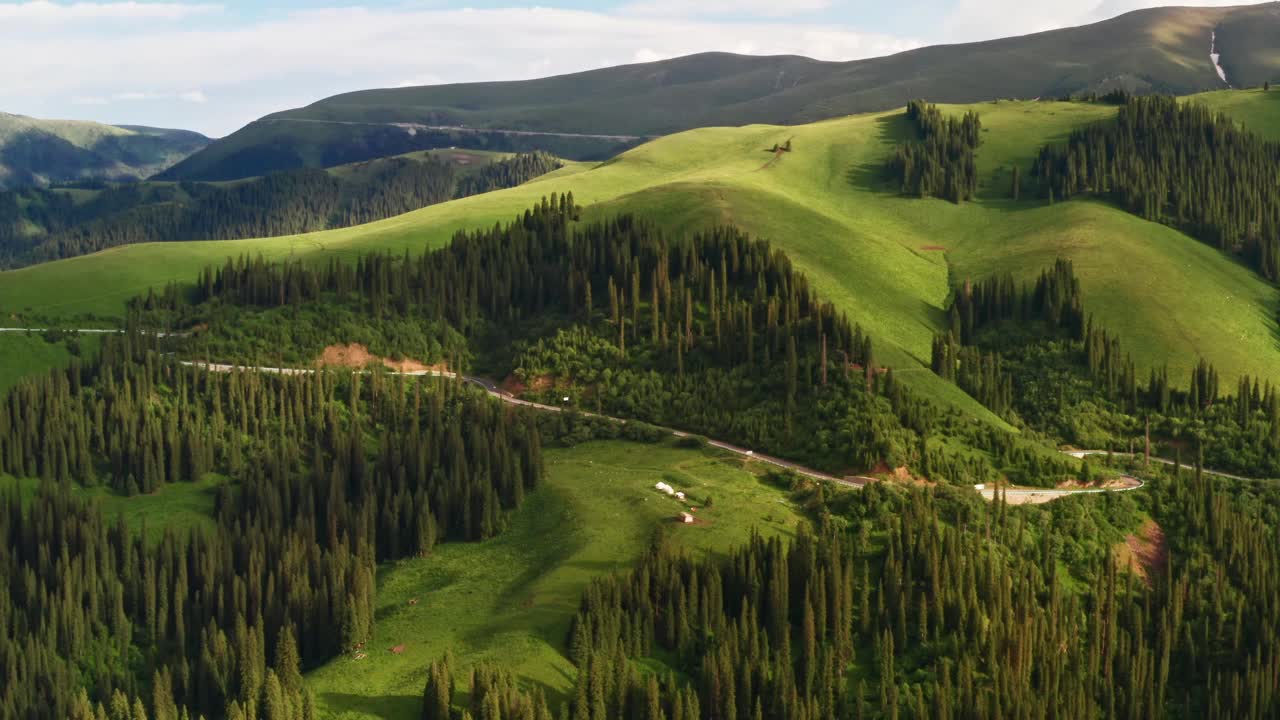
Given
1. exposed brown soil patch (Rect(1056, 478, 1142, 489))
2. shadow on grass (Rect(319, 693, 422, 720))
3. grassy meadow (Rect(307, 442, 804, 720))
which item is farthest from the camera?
exposed brown soil patch (Rect(1056, 478, 1142, 489))

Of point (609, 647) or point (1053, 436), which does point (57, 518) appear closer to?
point (609, 647)

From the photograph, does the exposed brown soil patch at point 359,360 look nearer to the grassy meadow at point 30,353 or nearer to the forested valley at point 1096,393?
the grassy meadow at point 30,353

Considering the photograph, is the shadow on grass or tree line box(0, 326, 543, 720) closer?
the shadow on grass

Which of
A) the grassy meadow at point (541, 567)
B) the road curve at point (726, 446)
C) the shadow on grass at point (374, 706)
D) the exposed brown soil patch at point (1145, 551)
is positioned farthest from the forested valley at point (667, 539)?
the grassy meadow at point (541, 567)

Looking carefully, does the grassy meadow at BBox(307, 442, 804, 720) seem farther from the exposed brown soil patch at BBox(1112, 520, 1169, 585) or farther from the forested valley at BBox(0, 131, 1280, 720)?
the exposed brown soil patch at BBox(1112, 520, 1169, 585)

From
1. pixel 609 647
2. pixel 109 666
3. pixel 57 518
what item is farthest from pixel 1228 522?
pixel 57 518

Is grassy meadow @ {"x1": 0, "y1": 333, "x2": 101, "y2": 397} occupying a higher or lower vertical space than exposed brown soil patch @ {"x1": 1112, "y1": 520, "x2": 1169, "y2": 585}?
higher

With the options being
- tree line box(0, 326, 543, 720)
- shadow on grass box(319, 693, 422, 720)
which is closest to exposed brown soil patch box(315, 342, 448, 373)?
tree line box(0, 326, 543, 720)
